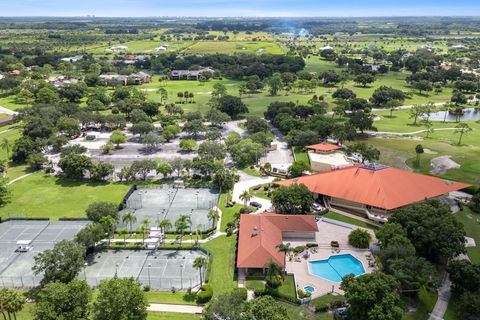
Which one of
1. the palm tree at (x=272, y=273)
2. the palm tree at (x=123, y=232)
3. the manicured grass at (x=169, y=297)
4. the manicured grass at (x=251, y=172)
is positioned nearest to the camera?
the manicured grass at (x=169, y=297)

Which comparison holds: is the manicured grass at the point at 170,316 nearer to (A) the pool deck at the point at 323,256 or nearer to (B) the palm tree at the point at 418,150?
(A) the pool deck at the point at 323,256

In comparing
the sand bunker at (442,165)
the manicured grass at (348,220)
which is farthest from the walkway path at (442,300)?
the sand bunker at (442,165)

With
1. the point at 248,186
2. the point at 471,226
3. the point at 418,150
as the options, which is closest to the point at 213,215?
the point at 248,186

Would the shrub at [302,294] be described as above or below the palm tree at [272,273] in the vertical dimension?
below

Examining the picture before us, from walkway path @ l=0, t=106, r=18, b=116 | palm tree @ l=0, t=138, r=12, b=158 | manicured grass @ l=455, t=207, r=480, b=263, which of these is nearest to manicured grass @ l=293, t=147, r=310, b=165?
manicured grass @ l=455, t=207, r=480, b=263

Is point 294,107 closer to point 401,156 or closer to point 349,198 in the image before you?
point 401,156

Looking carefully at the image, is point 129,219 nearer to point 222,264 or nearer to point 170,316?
point 222,264
